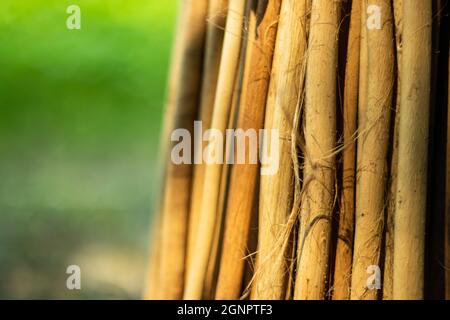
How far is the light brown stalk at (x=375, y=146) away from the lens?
0.94 meters

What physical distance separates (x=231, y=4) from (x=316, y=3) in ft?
0.49

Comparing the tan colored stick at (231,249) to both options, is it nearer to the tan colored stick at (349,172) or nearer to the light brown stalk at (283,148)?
the light brown stalk at (283,148)

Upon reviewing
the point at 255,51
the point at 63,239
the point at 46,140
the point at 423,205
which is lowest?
the point at 63,239

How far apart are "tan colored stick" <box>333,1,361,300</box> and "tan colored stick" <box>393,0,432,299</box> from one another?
8cm

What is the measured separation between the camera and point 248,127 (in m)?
1.01

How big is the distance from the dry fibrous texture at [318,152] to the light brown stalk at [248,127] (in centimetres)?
7

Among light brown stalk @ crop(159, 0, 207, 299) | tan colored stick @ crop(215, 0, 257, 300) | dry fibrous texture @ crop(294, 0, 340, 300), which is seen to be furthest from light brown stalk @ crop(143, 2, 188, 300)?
dry fibrous texture @ crop(294, 0, 340, 300)

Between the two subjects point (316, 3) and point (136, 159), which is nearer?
point (316, 3)

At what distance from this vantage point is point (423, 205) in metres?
0.93

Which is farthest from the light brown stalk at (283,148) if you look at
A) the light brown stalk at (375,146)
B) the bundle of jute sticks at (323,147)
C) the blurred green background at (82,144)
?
the blurred green background at (82,144)

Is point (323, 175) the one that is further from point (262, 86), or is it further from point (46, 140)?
point (46, 140)

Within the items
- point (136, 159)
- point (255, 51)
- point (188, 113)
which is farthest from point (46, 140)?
point (255, 51)

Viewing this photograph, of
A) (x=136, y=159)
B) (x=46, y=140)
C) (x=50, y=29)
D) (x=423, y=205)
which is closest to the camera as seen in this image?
(x=423, y=205)

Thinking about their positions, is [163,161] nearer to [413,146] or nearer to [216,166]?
[216,166]
